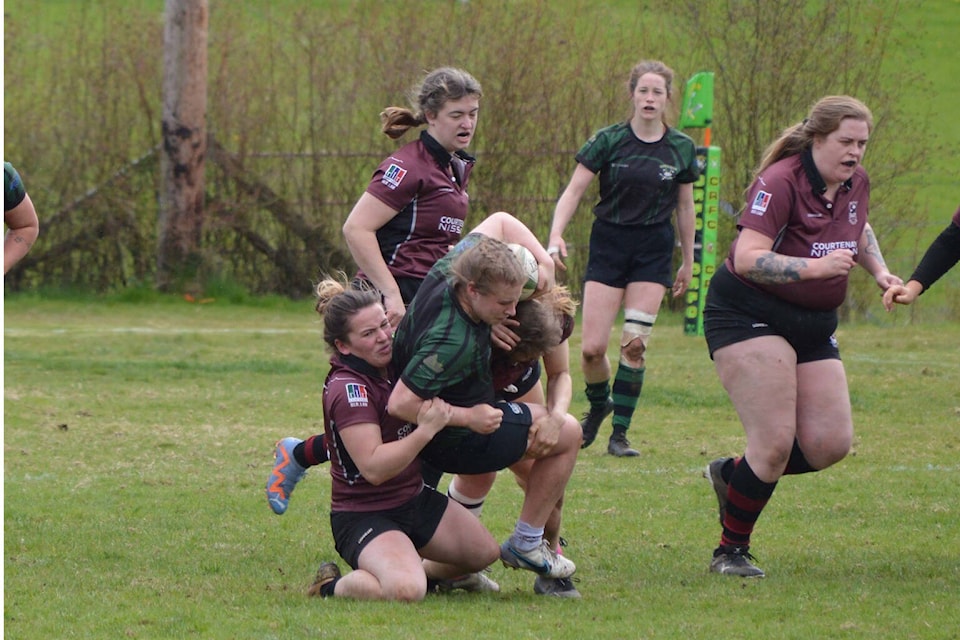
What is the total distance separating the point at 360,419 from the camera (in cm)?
461

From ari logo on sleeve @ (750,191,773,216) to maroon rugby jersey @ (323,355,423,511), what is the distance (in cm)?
144

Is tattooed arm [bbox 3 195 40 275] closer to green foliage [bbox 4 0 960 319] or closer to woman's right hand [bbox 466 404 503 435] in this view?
woman's right hand [bbox 466 404 503 435]

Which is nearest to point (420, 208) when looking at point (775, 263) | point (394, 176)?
point (394, 176)

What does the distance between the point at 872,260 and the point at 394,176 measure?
190 centimetres

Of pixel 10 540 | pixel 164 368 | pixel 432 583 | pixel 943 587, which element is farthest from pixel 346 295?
pixel 164 368

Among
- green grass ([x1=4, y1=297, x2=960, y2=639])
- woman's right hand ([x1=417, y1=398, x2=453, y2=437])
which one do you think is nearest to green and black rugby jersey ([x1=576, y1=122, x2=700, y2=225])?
green grass ([x1=4, y1=297, x2=960, y2=639])

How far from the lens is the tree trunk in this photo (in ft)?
50.6

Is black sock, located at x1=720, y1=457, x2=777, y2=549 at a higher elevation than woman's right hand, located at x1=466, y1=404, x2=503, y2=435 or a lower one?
lower

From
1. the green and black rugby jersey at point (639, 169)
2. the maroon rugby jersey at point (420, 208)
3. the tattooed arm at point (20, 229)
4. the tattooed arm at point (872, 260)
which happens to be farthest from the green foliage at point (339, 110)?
the tattooed arm at point (20, 229)

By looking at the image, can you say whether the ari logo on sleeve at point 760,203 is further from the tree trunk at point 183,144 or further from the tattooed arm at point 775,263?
the tree trunk at point 183,144

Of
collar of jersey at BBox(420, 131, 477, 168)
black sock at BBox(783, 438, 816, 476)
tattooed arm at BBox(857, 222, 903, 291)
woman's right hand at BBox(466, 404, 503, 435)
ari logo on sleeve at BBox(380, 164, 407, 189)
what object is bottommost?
black sock at BBox(783, 438, 816, 476)

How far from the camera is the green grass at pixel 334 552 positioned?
4.34 meters

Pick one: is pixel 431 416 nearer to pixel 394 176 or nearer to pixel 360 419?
pixel 360 419

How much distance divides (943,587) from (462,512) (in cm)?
167
